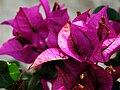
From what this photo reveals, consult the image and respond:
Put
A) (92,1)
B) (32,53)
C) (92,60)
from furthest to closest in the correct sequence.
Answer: (92,1), (32,53), (92,60)

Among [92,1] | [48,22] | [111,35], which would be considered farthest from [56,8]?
[92,1]

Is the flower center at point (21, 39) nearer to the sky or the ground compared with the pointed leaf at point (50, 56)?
nearer to the ground

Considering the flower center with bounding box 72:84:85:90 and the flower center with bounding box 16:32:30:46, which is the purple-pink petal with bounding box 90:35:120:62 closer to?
the flower center with bounding box 72:84:85:90

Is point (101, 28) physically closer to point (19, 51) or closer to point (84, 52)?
point (84, 52)

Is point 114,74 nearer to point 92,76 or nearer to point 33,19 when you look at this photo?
point 92,76

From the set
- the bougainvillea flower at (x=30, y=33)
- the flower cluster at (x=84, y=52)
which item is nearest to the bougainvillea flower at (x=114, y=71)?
the flower cluster at (x=84, y=52)

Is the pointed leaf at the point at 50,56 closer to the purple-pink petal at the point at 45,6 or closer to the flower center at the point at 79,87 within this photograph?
the flower center at the point at 79,87
